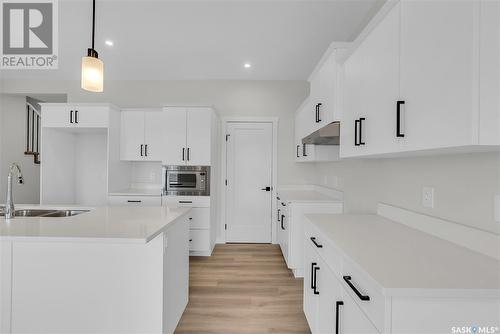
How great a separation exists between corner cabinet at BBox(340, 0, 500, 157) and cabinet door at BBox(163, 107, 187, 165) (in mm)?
2737

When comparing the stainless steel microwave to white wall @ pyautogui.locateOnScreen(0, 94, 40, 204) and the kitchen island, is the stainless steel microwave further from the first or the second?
white wall @ pyautogui.locateOnScreen(0, 94, 40, 204)

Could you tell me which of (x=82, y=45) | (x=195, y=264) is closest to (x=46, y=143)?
(x=82, y=45)

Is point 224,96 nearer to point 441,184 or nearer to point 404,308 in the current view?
point 441,184

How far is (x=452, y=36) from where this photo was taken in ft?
3.10

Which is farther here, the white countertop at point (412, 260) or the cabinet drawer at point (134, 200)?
the cabinet drawer at point (134, 200)

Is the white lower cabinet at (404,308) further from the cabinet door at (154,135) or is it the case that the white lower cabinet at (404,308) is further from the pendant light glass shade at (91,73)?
the cabinet door at (154,135)

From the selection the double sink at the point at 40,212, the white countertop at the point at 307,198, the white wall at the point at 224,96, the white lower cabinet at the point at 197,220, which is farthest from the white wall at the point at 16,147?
the white countertop at the point at 307,198

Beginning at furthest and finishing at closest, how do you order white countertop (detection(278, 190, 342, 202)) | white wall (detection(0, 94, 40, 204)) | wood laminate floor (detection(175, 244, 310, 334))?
white wall (detection(0, 94, 40, 204)) → white countertop (detection(278, 190, 342, 202)) → wood laminate floor (detection(175, 244, 310, 334))

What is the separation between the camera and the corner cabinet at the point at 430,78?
2.77ft

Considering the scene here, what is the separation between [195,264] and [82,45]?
314 cm

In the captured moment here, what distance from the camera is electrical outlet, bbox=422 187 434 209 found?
1.54 m

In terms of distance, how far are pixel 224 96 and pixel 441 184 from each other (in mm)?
3631

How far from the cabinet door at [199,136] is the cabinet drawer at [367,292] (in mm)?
2945

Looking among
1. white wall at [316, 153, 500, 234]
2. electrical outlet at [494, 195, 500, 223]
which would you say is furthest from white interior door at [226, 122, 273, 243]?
electrical outlet at [494, 195, 500, 223]
